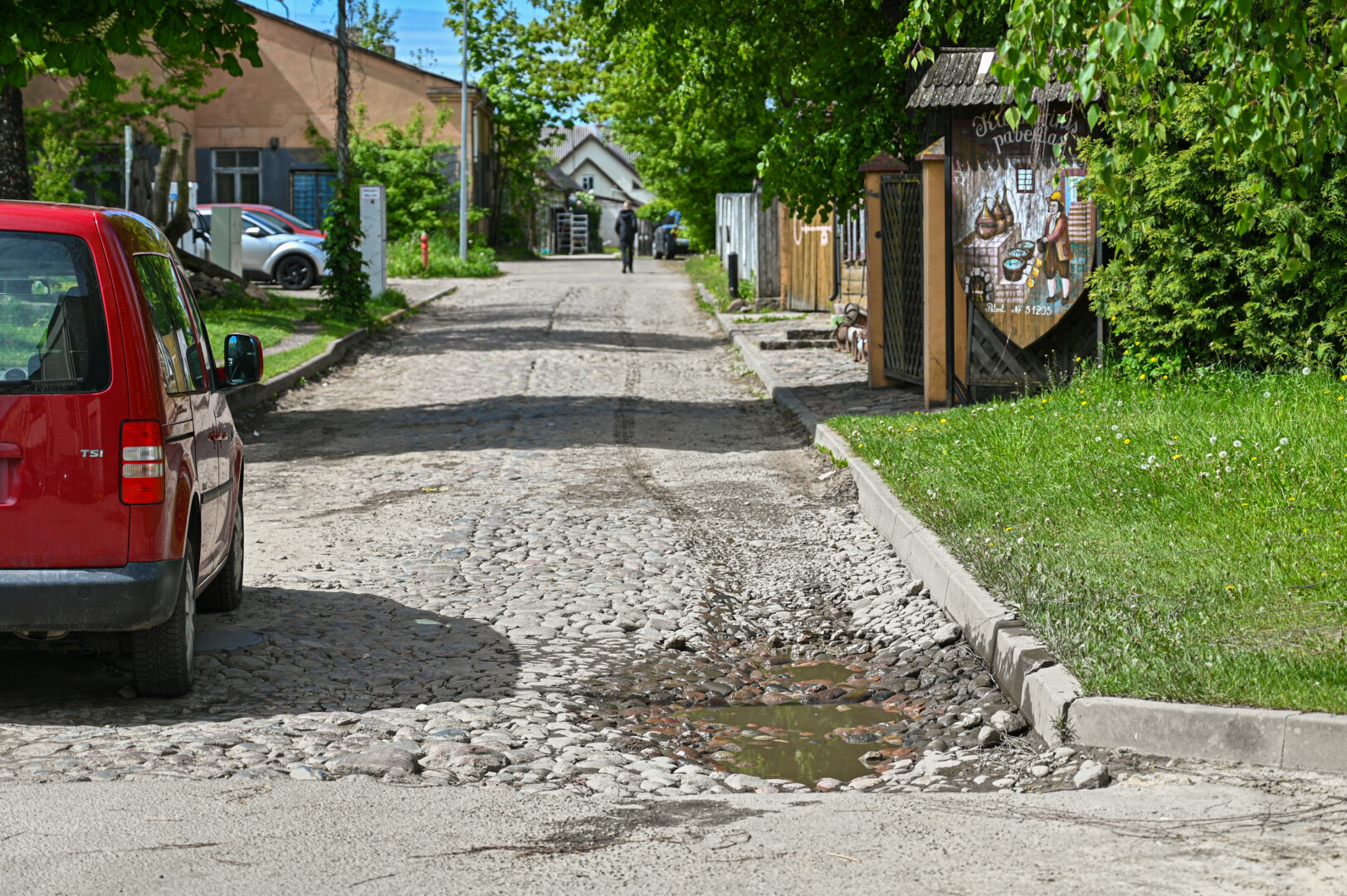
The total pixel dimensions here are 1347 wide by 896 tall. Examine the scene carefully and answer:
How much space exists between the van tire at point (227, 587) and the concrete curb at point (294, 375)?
194 inches

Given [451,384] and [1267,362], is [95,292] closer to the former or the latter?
[1267,362]

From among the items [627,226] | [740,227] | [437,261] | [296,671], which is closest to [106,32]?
[296,671]

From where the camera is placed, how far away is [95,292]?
16.9 feet

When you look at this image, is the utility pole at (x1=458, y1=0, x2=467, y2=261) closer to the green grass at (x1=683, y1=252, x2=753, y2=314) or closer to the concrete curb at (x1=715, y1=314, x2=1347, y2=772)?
the green grass at (x1=683, y1=252, x2=753, y2=314)

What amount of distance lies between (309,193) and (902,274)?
107 ft

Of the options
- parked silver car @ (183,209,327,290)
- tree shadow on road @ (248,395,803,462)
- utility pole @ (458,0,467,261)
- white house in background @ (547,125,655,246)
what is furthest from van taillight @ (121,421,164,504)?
white house in background @ (547,125,655,246)

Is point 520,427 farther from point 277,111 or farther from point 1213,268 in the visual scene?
point 277,111

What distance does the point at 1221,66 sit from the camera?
16.5 feet

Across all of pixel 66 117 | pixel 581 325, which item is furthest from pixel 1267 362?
pixel 66 117

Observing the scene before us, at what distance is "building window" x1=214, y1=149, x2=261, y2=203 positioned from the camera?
142 ft

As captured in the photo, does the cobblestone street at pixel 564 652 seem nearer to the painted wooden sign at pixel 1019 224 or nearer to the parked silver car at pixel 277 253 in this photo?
the painted wooden sign at pixel 1019 224

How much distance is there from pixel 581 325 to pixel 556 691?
1878cm

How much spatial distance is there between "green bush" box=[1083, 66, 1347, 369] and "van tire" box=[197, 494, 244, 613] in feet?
22.3

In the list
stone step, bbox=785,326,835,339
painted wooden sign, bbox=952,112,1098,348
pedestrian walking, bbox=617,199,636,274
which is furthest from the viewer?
pedestrian walking, bbox=617,199,636,274
